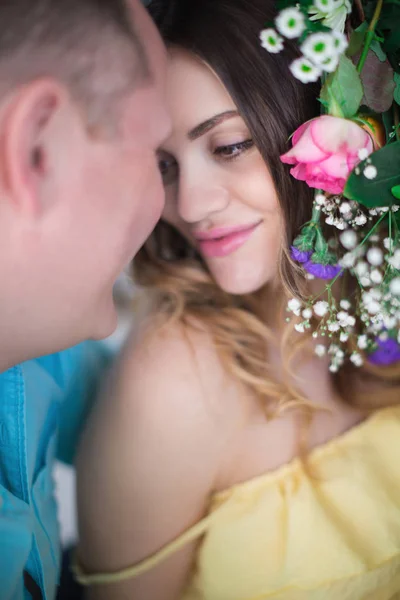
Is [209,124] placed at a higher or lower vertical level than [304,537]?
higher

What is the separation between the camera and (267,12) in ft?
2.95

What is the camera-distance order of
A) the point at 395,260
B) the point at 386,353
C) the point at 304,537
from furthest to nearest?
the point at 386,353 → the point at 304,537 → the point at 395,260

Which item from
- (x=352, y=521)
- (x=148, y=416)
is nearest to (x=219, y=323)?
(x=148, y=416)

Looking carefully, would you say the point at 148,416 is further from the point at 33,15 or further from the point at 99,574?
the point at 33,15

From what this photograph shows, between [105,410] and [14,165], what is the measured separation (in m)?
0.64

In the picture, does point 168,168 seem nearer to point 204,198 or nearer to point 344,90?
point 204,198

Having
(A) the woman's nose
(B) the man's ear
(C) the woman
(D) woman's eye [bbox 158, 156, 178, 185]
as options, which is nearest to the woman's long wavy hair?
(C) the woman

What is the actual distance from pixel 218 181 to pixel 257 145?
0.11 metres

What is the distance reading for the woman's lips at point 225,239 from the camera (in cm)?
107

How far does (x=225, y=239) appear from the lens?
1.09m

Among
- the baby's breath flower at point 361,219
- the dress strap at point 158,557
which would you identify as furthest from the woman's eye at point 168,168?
the dress strap at point 158,557

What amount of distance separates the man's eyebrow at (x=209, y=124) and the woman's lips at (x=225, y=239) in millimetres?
194

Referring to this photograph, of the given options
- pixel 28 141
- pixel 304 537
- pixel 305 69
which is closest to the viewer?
pixel 28 141

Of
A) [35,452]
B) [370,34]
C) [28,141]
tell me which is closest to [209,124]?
[370,34]
